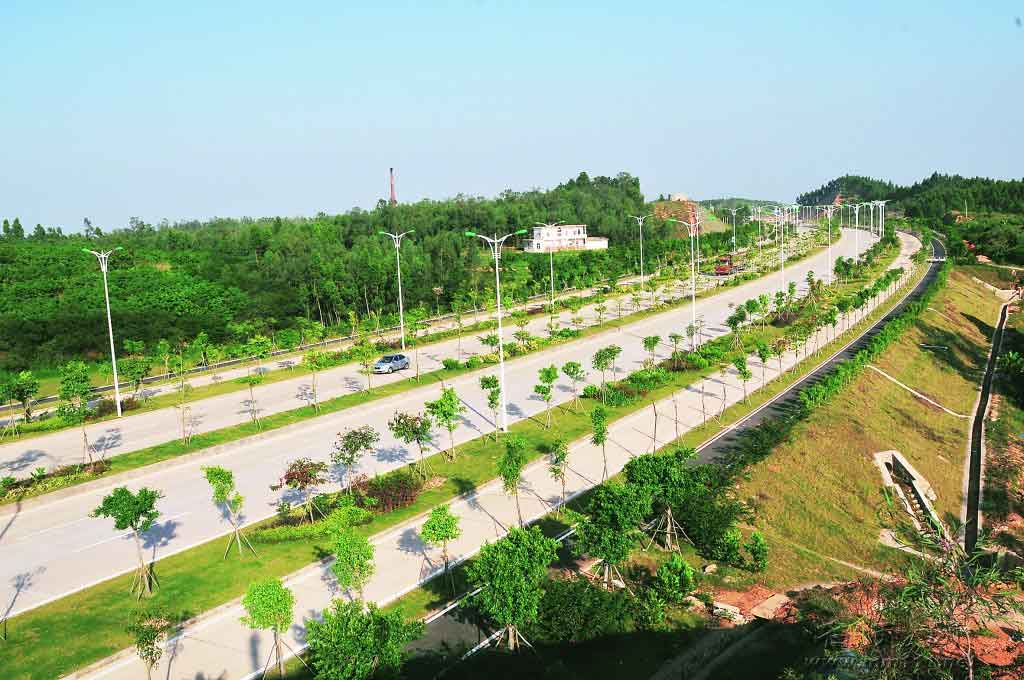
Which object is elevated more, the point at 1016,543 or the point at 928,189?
the point at 928,189

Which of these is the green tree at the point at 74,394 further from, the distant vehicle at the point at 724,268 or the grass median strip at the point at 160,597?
the distant vehicle at the point at 724,268

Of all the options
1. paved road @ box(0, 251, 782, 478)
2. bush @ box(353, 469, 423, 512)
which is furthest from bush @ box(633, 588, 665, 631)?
paved road @ box(0, 251, 782, 478)

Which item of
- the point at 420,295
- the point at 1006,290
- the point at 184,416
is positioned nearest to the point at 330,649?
the point at 184,416

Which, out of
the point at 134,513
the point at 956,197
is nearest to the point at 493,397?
the point at 134,513

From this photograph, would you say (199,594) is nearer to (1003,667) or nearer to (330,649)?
(330,649)

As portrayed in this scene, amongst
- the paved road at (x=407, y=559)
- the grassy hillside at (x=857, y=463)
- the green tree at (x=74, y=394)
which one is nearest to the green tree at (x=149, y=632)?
the paved road at (x=407, y=559)

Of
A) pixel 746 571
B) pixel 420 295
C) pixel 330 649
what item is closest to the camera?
pixel 330 649

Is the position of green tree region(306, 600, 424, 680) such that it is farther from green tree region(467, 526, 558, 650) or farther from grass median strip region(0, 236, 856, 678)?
grass median strip region(0, 236, 856, 678)
